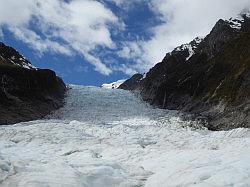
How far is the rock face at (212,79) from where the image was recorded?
139 feet

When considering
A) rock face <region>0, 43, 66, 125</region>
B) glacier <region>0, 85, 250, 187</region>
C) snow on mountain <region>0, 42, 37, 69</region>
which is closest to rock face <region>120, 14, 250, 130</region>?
glacier <region>0, 85, 250, 187</region>

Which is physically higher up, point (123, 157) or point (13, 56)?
point (13, 56)

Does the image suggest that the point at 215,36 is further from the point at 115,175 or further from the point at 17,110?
the point at 115,175

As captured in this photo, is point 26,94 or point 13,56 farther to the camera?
point 13,56

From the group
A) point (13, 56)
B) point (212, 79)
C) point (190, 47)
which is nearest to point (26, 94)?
point (212, 79)

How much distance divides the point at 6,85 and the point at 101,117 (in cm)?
1199

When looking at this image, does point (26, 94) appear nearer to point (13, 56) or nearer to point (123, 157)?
point (123, 157)

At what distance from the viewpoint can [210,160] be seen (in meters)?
20.0

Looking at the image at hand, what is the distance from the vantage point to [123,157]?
24344mm

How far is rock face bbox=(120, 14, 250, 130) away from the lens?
42.2 metres

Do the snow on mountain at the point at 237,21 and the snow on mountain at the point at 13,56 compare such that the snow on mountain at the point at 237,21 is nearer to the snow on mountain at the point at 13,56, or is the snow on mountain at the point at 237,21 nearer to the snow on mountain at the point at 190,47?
the snow on mountain at the point at 190,47

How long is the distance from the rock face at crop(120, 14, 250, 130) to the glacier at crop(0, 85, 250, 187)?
3842 millimetres

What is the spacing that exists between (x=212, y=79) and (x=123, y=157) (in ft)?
112

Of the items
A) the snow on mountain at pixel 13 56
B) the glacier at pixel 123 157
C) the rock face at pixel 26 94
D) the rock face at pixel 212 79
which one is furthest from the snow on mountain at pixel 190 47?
the glacier at pixel 123 157
